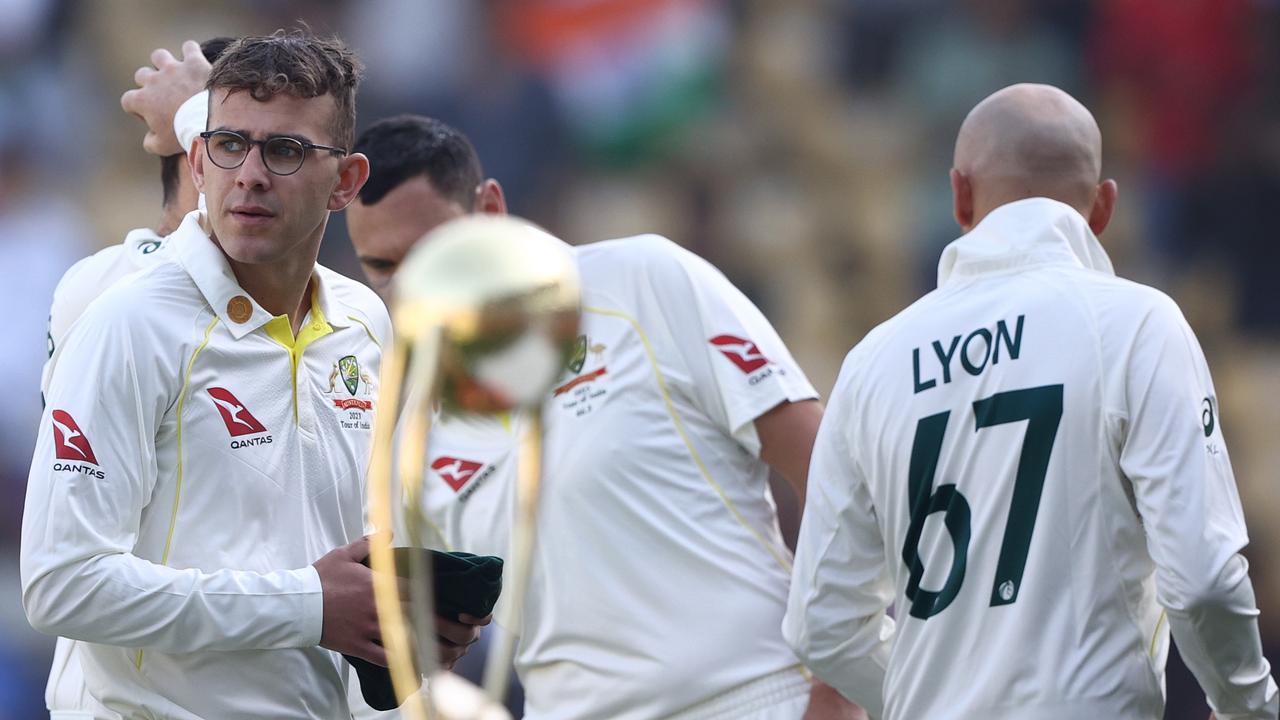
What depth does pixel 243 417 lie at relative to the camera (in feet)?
8.41

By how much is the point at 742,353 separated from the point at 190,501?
113cm

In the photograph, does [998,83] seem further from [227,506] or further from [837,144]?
[227,506]

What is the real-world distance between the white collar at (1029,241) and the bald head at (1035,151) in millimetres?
52

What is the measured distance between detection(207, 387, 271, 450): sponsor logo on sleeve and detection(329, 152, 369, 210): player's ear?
34 cm

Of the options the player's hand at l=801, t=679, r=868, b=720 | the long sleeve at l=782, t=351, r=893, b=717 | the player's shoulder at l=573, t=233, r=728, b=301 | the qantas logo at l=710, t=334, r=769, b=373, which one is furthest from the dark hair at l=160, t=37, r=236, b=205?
the player's hand at l=801, t=679, r=868, b=720

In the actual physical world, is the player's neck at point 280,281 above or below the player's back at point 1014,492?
above

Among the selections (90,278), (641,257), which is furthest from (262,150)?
(641,257)

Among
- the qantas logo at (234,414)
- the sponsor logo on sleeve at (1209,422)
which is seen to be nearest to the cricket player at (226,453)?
the qantas logo at (234,414)

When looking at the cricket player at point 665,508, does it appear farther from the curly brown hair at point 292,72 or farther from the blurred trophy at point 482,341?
the blurred trophy at point 482,341

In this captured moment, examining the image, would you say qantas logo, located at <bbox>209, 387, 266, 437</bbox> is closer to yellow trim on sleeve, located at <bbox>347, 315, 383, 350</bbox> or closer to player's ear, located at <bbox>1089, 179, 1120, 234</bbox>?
yellow trim on sleeve, located at <bbox>347, 315, 383, 350</bbox>

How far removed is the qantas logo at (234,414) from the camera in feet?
8.36

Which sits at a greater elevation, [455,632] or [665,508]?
[455,632]

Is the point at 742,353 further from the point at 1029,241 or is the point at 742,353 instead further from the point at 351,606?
the point at 351,606

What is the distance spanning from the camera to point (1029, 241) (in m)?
3.00
